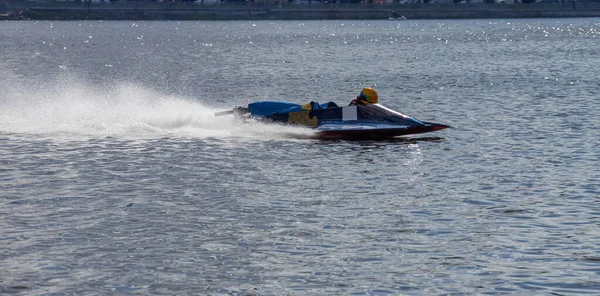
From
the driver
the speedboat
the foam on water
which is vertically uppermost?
the driver

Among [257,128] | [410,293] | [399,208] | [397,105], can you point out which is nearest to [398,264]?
[410,293]

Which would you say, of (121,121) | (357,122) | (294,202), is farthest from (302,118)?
(294,202)

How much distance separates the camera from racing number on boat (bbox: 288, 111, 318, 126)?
119 feet

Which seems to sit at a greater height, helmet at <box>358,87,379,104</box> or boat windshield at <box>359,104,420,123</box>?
helmet at <box>358,87,379,104</box>

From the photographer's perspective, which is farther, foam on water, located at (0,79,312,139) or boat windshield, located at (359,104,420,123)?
foam on water, located at (0,79,312,139)

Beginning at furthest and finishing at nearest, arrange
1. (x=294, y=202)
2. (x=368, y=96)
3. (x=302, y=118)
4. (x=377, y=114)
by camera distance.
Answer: (x=302, y=118) → (x=368, y=96) → (x=377, y=114) → (x=294, y=202)

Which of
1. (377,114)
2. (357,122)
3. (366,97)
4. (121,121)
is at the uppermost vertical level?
(366,97)

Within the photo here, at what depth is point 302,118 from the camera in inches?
1435

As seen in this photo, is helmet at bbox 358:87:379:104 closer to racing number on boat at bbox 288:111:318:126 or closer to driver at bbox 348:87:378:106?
driver at bbox 348:87:378:106

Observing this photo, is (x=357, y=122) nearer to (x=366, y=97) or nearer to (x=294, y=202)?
(x=366, y=97)

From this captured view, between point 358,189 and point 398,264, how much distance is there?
25.3 feet

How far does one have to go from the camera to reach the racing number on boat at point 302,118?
36.2 metres

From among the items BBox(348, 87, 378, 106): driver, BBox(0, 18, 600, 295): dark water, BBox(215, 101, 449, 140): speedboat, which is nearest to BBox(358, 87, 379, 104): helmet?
BBox(348, 87, 378, 106): driver

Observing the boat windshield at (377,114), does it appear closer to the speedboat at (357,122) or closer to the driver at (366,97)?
the speedboat at (357,122)
